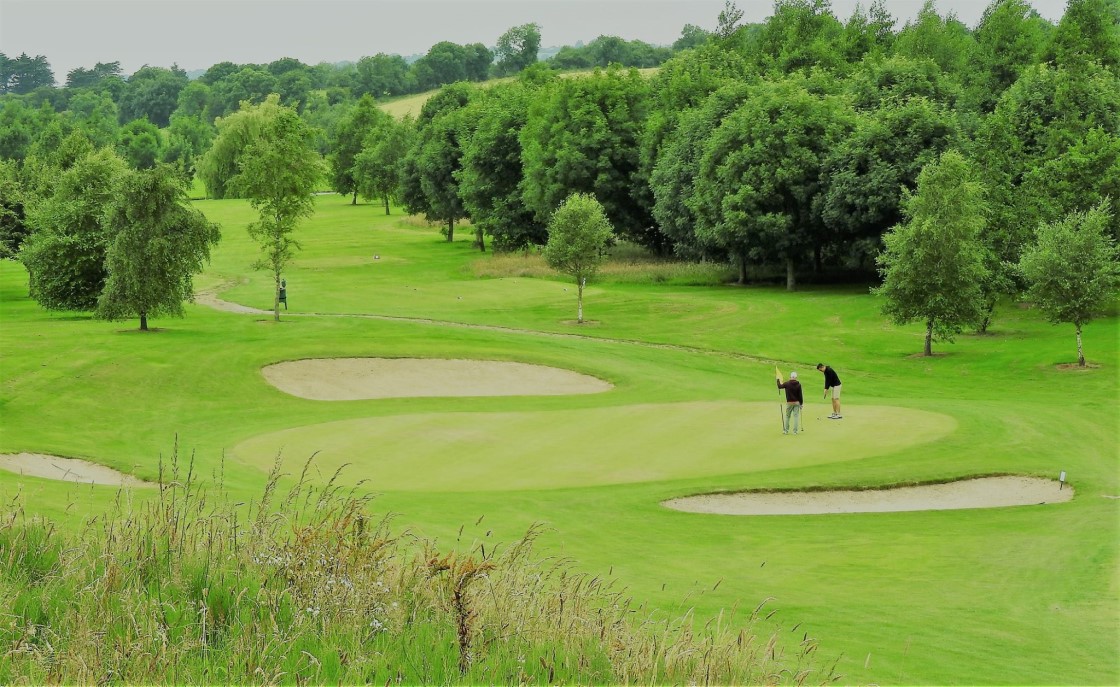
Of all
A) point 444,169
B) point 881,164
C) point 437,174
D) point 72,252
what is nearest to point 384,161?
point 437,174

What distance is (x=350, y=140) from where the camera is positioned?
15612 centimetres

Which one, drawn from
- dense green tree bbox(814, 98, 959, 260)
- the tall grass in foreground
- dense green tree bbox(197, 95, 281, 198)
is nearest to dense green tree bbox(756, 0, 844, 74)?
dense green tree bbox(814, 98, 959, 260)

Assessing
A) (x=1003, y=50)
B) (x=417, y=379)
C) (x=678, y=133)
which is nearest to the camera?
(x=417, y=379)

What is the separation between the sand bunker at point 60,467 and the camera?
75.7 feet

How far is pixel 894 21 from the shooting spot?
13262 centimetres

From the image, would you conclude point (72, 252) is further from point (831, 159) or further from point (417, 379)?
point (831, 159)

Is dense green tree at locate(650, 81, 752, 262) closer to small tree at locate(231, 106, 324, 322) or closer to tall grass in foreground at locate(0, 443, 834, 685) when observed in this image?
small tree at locate(231, 106, 324, 322)

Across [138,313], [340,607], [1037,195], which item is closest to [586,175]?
[1037,195]

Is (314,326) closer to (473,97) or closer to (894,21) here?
(473,97)

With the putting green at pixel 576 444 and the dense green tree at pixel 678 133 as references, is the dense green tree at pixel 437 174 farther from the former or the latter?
the putting green at pixel 576 444

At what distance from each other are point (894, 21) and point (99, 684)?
5446 inches

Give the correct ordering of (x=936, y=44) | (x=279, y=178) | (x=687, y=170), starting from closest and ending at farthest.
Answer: (x=279, y=178), (x=687, y=170), (x=936, y=44)

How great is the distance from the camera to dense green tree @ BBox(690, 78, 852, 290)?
225 ft

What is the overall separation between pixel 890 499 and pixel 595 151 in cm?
6173
